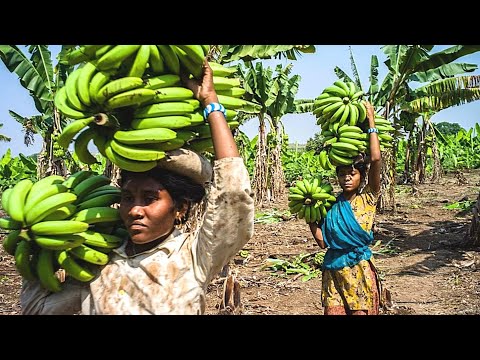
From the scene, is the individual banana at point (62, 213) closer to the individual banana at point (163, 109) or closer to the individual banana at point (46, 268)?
the individual banana at point (46, 268)

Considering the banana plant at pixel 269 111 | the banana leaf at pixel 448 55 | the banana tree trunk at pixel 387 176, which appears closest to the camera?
the banana leaf at pixel 448 55

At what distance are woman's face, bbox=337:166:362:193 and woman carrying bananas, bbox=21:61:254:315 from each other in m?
1.92

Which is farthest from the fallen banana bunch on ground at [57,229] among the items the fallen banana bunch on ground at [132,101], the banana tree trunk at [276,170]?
the banana tree trunk at [276,170]

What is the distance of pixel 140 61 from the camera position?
5.96 ft

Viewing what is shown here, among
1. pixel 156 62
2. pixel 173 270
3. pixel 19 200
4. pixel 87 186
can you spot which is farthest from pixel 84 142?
pixel 173 270

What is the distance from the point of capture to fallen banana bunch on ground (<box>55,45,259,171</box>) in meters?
1.81

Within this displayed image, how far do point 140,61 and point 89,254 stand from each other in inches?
31.0

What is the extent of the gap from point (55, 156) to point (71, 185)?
8.55 m

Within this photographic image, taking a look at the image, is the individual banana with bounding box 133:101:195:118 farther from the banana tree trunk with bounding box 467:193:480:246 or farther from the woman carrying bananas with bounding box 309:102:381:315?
the banana tree trunk with bounding box 467:193:480:246

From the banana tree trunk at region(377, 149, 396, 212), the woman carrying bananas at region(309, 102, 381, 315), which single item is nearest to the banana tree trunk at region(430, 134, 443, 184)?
the banana tree trunk at region(377, 149, 396, 212)

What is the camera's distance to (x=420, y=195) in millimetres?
15750

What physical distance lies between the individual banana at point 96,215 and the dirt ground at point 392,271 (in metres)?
3.11

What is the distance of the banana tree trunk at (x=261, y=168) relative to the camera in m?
14.2
